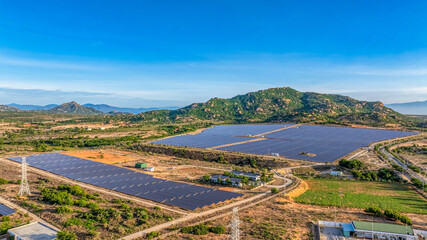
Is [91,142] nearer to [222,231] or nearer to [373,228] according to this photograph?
[222,231]

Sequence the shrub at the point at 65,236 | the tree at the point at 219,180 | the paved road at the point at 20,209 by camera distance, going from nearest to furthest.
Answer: the shrub at the point at 65,236
the paved road at the point at 20,209
the tree at the point at 219,180

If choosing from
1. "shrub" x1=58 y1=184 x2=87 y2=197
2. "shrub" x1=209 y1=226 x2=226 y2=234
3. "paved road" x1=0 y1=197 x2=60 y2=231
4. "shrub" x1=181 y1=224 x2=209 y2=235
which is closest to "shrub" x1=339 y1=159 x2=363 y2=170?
"shrub" x1=209 y1=226 x2=226 y2=234

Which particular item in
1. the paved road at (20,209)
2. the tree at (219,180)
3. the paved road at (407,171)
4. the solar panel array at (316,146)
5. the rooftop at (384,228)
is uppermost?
the solar panel array at (316,146)

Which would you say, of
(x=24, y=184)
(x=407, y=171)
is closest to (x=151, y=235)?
(x=24, y=184)

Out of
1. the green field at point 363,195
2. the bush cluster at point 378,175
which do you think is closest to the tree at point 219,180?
the green field at point 363,195

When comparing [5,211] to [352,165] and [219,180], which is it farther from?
[352,165]

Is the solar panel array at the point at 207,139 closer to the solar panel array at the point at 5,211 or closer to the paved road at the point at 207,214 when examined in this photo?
the paved road at the point at 207,214
